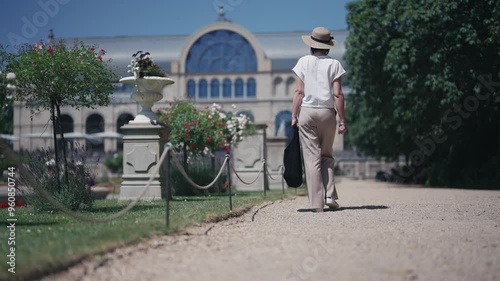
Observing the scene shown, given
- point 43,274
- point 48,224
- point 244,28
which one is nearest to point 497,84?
point 48,224

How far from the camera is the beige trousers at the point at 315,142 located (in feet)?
25.1

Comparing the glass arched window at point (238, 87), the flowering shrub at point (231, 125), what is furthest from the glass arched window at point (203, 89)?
the flowering shrub at point (231, 125)

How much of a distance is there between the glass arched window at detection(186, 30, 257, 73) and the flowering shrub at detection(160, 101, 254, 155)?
38.3m

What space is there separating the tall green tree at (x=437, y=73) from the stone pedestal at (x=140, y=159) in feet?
31.9

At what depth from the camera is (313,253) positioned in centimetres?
453

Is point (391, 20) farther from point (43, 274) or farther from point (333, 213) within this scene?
point (43, 274)

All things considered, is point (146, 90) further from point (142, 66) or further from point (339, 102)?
point (339, 102)

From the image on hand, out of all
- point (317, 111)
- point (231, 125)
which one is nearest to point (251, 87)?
point (231, 125)

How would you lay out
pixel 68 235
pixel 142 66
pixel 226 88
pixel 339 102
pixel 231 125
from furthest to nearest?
1. pixel 226 88
2. pixel 231 125
3. pixel 142 66
4. pixel 339 102
5. pixel 68 235

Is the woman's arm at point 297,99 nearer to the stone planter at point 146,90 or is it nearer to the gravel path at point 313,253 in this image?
the gravel path at point 313,253

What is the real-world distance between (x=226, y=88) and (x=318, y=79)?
46.2 m

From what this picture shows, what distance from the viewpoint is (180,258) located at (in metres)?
4.36

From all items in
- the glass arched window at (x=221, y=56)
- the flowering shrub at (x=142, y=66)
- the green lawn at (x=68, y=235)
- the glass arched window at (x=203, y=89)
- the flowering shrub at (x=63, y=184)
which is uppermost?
the glass arched window at (x=221, y=56)

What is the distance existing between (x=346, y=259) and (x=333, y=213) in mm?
3377
